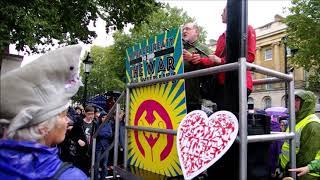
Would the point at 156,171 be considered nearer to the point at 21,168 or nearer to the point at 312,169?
the point at 312,169

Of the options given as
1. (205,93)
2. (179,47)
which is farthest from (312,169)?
(179,47)

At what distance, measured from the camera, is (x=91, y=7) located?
12.6 metres

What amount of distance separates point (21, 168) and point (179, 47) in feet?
5.82

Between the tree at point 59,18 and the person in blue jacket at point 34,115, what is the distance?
786 centimetres

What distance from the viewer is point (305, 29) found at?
22.7m

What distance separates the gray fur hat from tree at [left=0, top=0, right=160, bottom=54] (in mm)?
7857

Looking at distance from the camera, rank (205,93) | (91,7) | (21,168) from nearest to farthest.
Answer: (21,168) → (205,93) → (91,7)

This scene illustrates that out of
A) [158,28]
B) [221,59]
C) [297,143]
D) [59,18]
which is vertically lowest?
[297,143]

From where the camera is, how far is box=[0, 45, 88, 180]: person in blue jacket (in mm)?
1349

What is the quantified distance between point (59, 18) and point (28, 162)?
10386mm

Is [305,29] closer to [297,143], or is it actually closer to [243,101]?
[297,143]

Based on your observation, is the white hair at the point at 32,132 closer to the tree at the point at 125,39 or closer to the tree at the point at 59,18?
the tree at the point at 59,18

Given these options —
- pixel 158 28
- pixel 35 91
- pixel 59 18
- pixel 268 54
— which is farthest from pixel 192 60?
pixel 268 54

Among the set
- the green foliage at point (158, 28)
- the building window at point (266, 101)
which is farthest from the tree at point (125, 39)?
the building window at point (266, 101)
